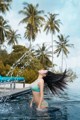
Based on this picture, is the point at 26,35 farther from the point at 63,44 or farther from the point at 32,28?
the point at 63,44

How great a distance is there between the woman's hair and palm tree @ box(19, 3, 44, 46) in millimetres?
57533

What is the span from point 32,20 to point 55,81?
59194mm

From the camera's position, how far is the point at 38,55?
77750mm

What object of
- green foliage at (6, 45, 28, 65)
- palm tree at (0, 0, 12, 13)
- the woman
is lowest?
the woman

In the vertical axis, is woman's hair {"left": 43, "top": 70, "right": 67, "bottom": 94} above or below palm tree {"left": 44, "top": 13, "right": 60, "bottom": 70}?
below

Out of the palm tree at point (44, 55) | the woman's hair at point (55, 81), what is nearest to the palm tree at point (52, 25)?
the palm tree at point (44, 55)

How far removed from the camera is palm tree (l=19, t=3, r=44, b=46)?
224 ft

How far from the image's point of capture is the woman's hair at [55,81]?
33.1ft

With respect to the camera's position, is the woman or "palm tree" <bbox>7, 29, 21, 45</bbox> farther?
"palm tree" <bbox>7, 29, 21, 45</bbox>

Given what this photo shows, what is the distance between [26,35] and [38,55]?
914 centimetres

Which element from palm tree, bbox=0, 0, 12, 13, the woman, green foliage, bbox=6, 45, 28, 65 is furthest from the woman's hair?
green foliage, bbox=6, 45, 28, 65

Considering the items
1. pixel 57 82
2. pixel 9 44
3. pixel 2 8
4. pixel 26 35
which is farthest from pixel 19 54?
pixel 57 82

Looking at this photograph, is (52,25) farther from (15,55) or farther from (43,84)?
(43,84)

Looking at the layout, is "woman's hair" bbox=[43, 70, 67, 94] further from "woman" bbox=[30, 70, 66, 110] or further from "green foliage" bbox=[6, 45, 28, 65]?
"green foliage" bbox=[6, 45, 28, 65]
